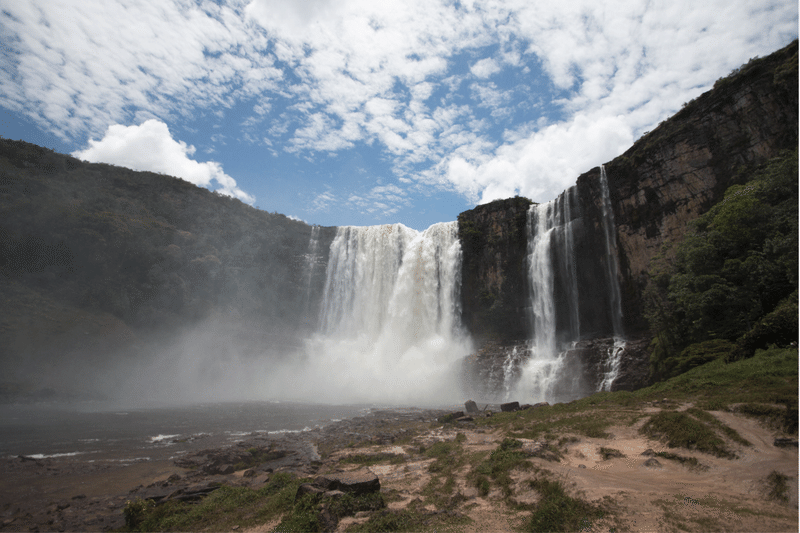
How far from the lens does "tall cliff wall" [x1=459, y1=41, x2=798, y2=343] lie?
23.1 m

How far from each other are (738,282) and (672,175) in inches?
529

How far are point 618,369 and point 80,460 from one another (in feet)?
96.6

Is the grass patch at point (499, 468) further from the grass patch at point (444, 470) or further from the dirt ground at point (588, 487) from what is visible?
the grass patch at point (444, 470)

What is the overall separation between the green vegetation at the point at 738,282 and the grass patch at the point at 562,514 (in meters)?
11.9

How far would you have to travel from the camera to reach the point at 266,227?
54500mm

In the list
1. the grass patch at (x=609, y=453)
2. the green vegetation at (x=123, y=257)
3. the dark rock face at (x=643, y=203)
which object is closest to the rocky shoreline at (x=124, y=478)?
the grass patch at (x=609, y=453)

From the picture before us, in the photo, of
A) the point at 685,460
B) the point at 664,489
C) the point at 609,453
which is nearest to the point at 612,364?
the point at 609,453

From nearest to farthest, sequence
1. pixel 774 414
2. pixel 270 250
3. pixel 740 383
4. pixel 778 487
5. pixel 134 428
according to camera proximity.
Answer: pixel 778 487 < pixel 774 414 < pixel 740 383 < pixel 134 428 < pixel 270 250

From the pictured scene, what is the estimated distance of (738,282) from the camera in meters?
17.4

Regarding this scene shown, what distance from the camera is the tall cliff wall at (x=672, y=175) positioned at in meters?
23.1

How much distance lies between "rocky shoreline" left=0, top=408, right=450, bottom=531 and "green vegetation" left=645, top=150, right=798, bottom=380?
45.5ft

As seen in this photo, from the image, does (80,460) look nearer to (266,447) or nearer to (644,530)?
(266,447)

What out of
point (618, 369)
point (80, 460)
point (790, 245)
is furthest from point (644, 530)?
point (618, 369)

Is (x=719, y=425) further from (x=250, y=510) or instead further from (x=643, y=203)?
(x=643, y=203)
